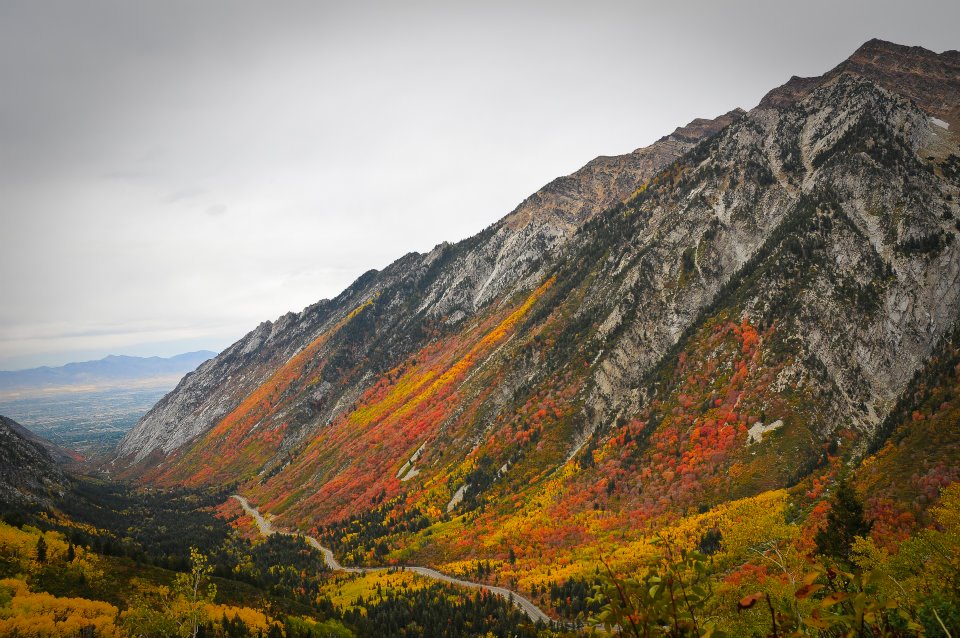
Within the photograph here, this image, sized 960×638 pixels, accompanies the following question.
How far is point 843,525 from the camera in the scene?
44875 millimetres

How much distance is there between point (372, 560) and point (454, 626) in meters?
44.3

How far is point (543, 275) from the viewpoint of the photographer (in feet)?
641

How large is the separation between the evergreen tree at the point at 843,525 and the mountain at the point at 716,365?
11.1 metres

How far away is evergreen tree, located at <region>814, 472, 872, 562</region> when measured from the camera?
144 feet

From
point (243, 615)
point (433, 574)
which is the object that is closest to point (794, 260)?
point (433, 574)

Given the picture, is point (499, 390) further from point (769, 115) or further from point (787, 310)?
point (769, 115)

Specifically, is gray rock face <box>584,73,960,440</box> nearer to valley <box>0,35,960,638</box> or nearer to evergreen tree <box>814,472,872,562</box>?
valley <box>0,35,960,638</box>

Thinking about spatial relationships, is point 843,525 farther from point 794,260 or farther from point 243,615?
point 794,260

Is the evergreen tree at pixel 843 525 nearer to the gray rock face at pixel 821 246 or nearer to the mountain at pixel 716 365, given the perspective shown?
the mountain at pixel 716 365

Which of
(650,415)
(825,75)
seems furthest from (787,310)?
(825,75)

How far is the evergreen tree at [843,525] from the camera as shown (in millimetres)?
43875

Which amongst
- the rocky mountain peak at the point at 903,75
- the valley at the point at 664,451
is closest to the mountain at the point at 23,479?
the valley at the point at 664,451

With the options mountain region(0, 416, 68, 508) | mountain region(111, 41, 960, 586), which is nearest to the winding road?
mountain region(111, 41, 960, 586)

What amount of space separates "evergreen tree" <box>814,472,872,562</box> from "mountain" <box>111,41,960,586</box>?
11127mm
